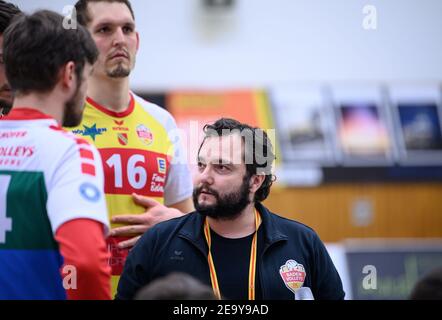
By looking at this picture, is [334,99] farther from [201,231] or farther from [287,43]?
[201,231]

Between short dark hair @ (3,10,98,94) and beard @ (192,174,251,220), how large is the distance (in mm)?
954

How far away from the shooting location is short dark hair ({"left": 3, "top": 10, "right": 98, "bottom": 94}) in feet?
7.39

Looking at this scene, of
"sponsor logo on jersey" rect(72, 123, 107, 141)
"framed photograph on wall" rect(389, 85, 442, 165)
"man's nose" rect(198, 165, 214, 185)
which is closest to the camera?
"man's nose" rect(198, 165, 214, 185)

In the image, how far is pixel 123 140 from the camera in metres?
3.30

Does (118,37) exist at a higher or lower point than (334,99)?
lower

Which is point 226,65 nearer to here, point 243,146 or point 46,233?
point 243,146

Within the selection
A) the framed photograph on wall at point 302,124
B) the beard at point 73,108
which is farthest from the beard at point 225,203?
the framed photograph on wall at point 302,124

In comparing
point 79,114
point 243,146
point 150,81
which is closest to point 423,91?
point 150,81

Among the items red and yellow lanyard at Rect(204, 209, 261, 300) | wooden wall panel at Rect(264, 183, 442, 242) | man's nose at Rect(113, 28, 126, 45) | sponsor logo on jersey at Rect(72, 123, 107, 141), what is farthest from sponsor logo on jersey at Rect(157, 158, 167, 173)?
wooden wall panel at Rect(264, 183, 442, 242)

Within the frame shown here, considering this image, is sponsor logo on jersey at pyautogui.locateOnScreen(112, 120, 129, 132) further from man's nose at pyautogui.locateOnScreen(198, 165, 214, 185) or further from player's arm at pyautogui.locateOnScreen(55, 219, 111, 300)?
player's arm at pyautogui.locateOnScreen(55, 219, 111, 300)

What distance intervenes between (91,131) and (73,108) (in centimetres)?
96

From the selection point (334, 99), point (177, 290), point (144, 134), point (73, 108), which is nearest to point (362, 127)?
point (334, 99)

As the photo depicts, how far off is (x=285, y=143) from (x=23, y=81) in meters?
6.53

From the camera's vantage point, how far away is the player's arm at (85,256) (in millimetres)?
2043
